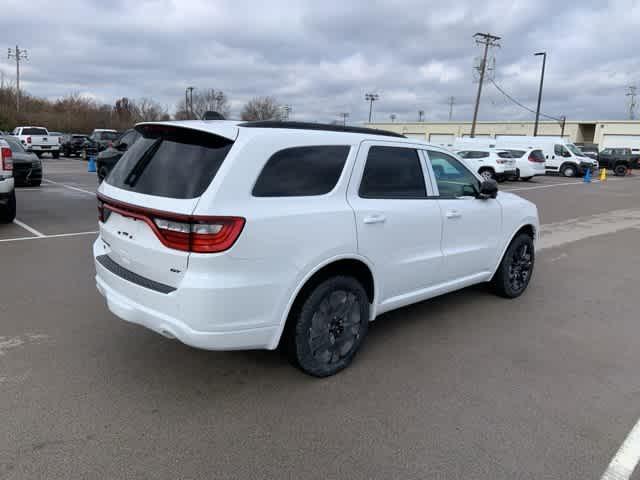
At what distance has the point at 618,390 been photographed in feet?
11.9

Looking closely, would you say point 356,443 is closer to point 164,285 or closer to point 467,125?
point 164,285

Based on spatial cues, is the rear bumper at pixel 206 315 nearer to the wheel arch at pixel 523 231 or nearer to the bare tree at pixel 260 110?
the wheel arch at pixel 523 231

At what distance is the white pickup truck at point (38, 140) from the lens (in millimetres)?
28562

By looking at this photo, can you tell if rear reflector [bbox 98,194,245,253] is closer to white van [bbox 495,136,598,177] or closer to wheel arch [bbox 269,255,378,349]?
wheel arch [bbox 269,255,378,349]

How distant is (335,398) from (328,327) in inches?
19.0

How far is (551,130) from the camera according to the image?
69.8 meters

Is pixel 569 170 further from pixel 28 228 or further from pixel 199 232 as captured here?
pixel 199 232

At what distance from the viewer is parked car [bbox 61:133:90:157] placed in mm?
31747

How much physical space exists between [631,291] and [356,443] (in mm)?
4959

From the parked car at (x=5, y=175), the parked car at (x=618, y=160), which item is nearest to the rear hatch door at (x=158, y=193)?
the parked car at (x=5, y=175)

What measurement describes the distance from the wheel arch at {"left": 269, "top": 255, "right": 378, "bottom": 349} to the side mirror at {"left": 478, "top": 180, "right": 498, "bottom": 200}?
5.69 feet

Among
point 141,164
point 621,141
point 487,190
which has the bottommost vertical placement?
point 487,190

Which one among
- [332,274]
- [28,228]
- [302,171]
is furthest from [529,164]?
[302,171]

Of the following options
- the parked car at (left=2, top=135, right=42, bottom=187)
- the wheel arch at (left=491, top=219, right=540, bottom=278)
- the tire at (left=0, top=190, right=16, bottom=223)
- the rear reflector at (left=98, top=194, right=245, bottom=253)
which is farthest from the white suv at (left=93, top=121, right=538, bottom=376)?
the parked car at (left=2, top=135, right=42, bottom=187)
